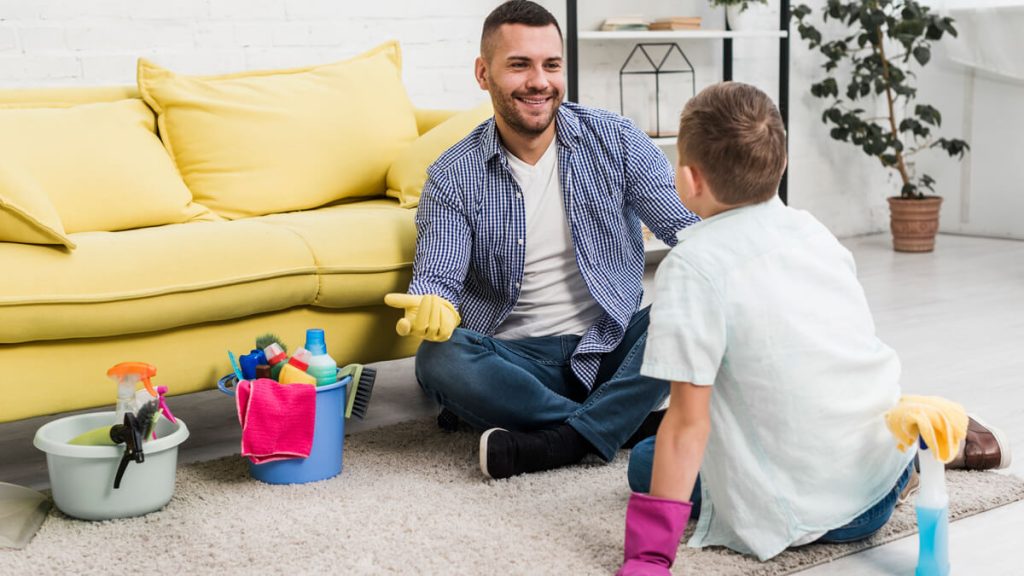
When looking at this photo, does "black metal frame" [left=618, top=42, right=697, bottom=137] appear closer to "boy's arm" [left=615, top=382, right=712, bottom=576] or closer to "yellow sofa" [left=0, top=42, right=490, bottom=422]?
"yellow sofa" [left=0, top=42, right=490, bottom=422]

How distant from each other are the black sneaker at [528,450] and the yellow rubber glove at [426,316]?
0.19 meters

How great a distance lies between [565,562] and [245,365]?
0.69 m

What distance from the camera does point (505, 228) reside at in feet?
6.57

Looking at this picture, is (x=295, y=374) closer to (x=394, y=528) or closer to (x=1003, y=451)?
(x=394, y=528)

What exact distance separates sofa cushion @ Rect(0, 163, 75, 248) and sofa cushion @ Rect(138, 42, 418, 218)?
59cm

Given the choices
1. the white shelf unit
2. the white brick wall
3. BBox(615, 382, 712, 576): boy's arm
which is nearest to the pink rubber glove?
BBox(615, 382, 712, 576): boy's arm

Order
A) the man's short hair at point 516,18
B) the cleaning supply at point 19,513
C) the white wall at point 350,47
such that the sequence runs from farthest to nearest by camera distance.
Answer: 1. the white wall at point 350,47
2. the man's short hair at point 516,18
3. the cleaning supply at point 19,513

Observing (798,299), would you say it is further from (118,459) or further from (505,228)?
(118,459)

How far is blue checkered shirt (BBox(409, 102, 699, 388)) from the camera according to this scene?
1989mm

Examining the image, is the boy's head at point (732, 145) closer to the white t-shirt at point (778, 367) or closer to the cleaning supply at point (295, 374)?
the white t-shirt at point (778, 367)

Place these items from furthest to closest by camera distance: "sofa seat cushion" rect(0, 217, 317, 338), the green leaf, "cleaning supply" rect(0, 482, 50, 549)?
1. the green leaf
2. "sofa seat cushion" rect(0, 217, 317, 338)
3. "cleaning supply" rect(0, 482, 50, 549)

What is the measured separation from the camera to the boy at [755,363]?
1370mm

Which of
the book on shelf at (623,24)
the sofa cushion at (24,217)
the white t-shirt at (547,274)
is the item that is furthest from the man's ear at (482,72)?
the book on shelf at (623,24)

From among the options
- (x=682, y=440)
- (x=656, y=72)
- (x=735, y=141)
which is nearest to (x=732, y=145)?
(x=735, y=141)
